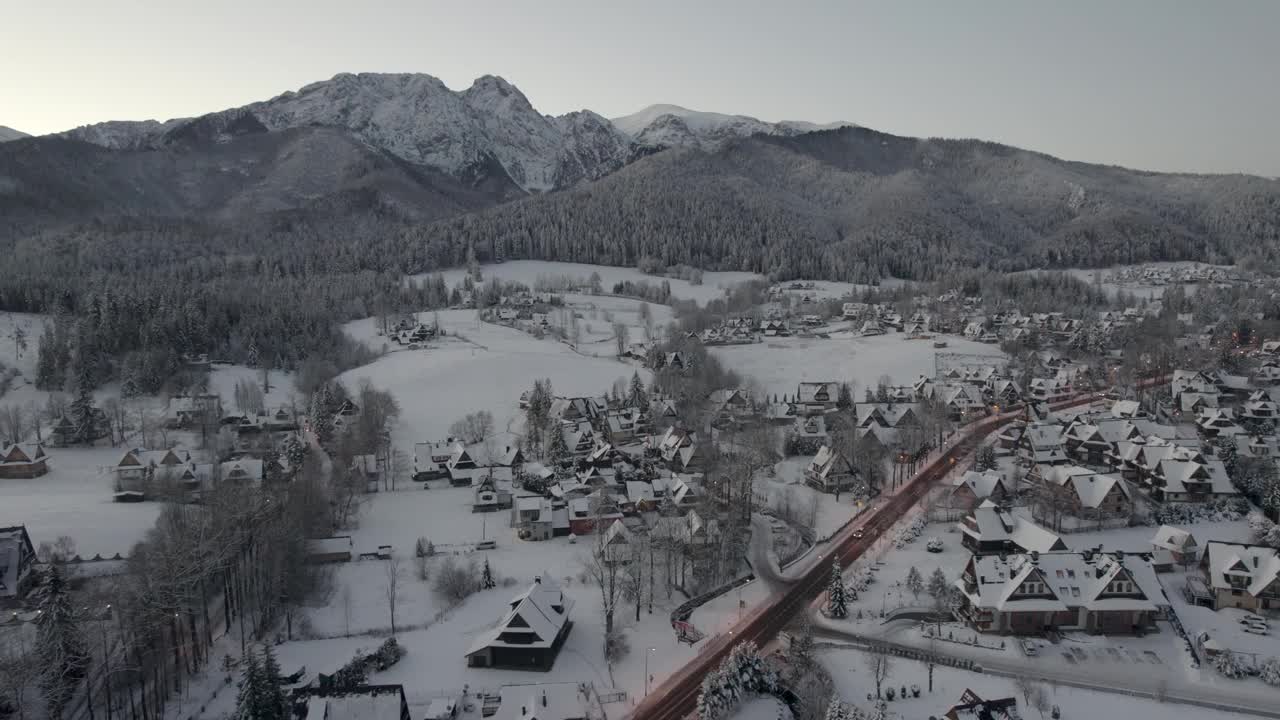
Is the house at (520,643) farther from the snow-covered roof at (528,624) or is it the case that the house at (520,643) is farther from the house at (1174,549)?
the house at (1174,549)

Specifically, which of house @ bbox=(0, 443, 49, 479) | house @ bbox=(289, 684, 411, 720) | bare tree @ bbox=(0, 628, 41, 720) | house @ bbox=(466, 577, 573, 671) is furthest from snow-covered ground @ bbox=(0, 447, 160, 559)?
house @ bbox=(466, 577, 573, 671)

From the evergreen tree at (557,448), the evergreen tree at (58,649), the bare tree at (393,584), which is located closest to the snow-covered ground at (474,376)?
the evergreen tree at (557,448)

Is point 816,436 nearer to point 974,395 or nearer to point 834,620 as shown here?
point 974,395

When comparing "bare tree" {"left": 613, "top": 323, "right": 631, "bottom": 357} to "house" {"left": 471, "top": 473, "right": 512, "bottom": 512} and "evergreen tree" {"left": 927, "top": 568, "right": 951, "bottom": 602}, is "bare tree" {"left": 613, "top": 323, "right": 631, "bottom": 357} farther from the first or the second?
"evergreen tree" {"left": 927, "top": 568, "right": 951, "bottom": 602}

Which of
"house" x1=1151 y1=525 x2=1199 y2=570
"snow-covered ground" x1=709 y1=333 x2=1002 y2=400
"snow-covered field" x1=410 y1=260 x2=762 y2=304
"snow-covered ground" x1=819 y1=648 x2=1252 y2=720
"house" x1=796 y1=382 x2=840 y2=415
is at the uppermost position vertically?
"snow-covered field" x1=410 y1=260 x2=762 y2=304

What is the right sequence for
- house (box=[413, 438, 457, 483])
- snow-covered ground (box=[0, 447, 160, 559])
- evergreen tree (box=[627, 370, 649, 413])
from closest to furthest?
snow-covered ground (box=[0, 447, 160, 559]) → house (box=[413, 438, 457, 483]) → evergreen tree (box=[627, 370, 649, 413])

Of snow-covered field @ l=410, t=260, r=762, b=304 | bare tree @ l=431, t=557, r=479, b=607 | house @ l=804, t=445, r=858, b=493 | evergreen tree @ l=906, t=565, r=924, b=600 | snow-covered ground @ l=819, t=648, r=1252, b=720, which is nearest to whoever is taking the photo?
snow-covered ground @ l=819, t=648, r=1252, b=720
